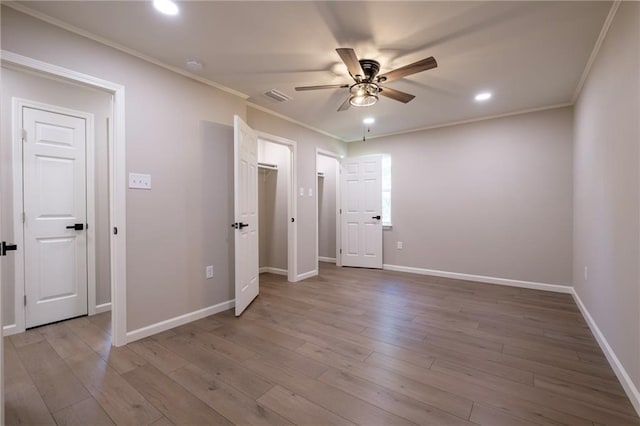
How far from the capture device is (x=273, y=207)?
522 centimetres

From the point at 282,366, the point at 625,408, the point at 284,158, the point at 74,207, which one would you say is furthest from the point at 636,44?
the point at 74,207

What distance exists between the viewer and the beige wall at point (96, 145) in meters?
2.63

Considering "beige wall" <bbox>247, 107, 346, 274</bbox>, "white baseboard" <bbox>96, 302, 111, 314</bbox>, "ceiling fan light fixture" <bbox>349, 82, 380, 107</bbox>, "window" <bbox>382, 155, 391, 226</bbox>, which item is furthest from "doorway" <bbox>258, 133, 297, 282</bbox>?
"white baseboard" <bbox>96, 302, 111, 314</bbox>

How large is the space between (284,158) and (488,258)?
3.60 m

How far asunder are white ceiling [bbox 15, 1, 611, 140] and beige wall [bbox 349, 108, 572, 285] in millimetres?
872

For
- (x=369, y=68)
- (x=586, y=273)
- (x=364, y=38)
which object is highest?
(x=364, y=38)

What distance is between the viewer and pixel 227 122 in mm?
3303

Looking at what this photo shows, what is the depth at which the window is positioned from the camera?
537cm

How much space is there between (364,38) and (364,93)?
0.50 m

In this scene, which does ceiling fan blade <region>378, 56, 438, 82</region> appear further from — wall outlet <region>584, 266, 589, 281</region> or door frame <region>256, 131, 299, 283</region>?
wall outlet <region>584, 266, 589, 281</region>

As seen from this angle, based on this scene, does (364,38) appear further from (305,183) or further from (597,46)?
(305,183)

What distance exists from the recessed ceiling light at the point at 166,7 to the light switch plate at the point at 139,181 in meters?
1.30

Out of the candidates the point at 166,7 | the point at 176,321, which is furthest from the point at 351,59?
the point at 176,321

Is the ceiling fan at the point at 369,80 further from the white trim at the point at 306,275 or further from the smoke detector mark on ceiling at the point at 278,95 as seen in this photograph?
the white trim at the point at 306,275
